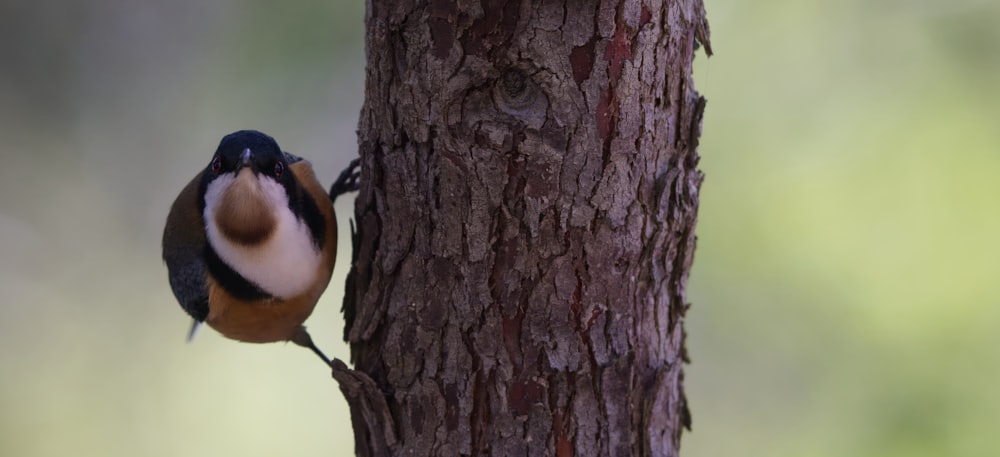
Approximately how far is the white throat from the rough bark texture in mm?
409

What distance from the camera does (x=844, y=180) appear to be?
424 cm

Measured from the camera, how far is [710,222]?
4473 millimetres

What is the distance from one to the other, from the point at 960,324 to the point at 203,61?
4.30m

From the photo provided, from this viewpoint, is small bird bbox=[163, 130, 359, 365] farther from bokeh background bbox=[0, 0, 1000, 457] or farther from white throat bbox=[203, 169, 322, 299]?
bokeh background bbox=[0, 0, 1000, 457]

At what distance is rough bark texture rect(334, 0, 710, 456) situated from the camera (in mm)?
1995

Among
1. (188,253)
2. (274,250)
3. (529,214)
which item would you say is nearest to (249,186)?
(274,250)

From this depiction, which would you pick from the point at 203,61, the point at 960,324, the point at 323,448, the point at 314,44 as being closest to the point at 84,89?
the point at 203,61

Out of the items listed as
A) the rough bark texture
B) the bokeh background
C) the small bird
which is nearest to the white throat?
the small bird

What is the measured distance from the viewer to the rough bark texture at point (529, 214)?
78.5 inches

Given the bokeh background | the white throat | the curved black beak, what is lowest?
the white throat

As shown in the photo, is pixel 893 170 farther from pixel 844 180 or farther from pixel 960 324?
pixel 960 324

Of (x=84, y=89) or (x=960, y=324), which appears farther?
(x=84, y=89)

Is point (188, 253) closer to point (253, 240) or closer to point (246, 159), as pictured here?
point (253, 240)

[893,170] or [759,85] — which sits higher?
[759,85]
